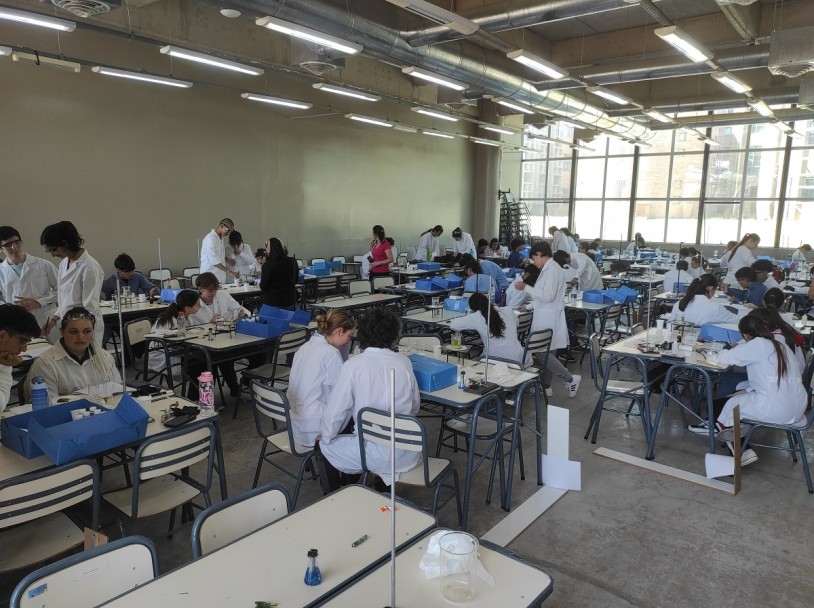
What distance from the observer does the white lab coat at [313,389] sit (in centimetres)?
322

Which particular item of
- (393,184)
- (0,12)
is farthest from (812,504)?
(393,184)

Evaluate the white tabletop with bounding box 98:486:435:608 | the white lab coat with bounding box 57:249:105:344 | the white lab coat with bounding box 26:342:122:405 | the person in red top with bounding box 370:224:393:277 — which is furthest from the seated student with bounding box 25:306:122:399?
the person in red top with bounding box 370:224:393:277

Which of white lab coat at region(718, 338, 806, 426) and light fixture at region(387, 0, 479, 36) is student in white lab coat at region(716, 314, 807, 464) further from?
light fixture at region(387, 0, 479, 36)

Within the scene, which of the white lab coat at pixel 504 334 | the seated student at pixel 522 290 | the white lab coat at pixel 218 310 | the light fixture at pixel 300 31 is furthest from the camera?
the seated student at pixel 522 290

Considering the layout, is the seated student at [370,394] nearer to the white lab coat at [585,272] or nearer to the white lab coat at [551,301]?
the white lab coat at [551,301]

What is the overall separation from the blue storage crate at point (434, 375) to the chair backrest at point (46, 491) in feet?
5.89

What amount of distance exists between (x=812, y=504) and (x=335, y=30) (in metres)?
5.90

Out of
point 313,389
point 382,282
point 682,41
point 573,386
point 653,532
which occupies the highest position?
point 682,41

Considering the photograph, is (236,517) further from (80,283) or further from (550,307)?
(550,307)

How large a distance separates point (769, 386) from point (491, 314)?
6.83 ft

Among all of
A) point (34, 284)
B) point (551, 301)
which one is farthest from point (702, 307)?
point (34, 284)

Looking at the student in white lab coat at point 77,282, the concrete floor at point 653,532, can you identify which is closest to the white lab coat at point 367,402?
the concrete floor at point 653,532

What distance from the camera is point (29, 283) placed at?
16.5 feet

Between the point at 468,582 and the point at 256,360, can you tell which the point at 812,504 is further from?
the point at 256,360
